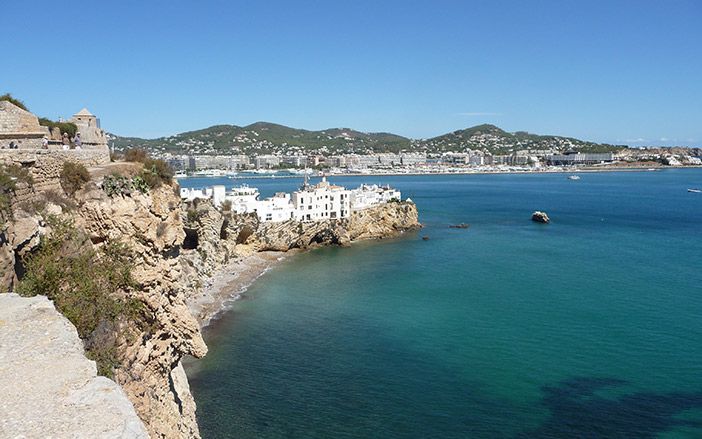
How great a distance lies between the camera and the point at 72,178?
9.75 meters

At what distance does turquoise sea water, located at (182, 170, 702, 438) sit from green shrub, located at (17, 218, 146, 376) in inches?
345

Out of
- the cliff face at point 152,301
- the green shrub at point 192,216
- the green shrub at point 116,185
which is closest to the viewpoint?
the cliff face at point 152,301

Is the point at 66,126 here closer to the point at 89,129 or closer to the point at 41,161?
the point at 89,129

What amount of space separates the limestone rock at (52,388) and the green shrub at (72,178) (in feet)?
12.4

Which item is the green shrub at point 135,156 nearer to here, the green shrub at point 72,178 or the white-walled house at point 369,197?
the green shrub at point 72,178

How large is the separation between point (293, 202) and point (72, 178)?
131ft

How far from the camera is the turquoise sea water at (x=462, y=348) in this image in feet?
54.5

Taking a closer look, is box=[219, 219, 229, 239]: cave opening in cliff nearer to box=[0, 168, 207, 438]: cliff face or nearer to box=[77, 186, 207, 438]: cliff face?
box=[0, 168, 207, 438]: cliff face

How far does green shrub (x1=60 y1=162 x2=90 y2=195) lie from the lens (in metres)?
9.70

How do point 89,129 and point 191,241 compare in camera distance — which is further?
point 191,241

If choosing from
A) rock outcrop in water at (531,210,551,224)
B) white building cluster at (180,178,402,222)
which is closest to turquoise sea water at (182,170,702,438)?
white building cluster at (180,178,402,222)

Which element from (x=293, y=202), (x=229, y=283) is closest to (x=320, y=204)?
(x=293, y=202)

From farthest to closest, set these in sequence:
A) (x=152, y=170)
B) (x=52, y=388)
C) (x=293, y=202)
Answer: (x=293, y=202), (x=152, y=170), (x=52, y=388)

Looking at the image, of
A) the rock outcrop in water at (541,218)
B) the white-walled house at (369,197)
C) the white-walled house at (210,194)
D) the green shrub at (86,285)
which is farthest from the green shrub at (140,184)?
the rock outcrop in water at (541,218)
